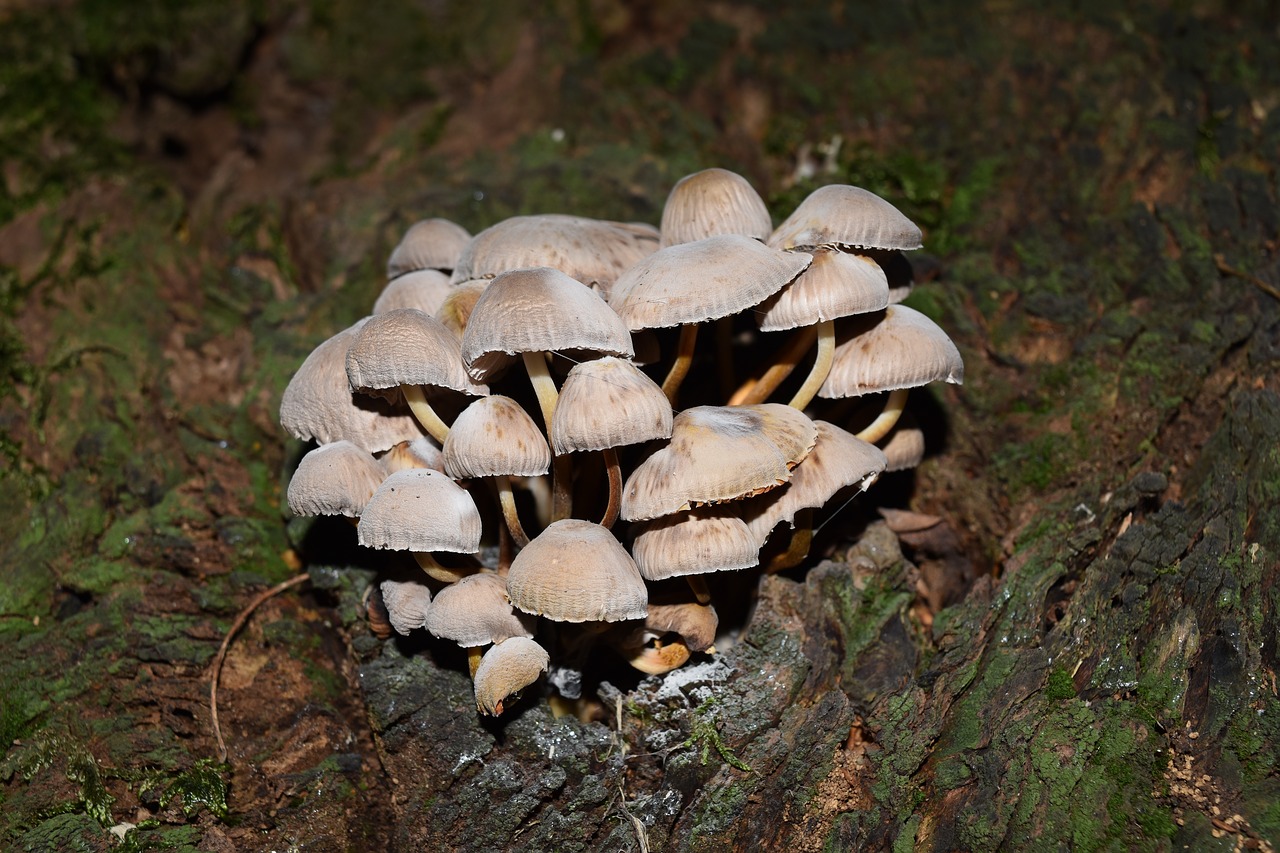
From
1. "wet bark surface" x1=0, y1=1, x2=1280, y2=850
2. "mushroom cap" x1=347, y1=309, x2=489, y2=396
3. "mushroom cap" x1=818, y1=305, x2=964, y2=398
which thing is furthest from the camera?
"mushroom cap" x1=818, y1=305, x2=964, y2=398

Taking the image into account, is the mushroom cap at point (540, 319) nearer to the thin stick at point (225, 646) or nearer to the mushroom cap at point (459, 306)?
the mushroom cap at point (459, 306)

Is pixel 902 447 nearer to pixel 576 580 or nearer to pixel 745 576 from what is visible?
pixel 745 576

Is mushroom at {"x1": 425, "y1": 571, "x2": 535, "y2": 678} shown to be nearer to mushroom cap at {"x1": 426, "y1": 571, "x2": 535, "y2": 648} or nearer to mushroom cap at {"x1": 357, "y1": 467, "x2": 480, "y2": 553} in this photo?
mushroom cap at {"x1": 426, "y1": 571, "x2": 535, "y2": 648}

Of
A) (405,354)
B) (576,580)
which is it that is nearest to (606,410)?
(576,580)

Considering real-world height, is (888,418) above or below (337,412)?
below

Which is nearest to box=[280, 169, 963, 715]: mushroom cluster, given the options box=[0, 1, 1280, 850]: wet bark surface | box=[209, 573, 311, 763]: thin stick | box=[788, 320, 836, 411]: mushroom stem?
box=[788, 320, 836, 411]: mushroom stem

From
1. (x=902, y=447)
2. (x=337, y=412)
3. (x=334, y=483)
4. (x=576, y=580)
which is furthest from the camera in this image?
(x=902, y=447)

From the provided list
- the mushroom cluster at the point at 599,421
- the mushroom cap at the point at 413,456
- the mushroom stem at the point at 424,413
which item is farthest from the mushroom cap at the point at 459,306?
the mushroom cap at the point at 413,456

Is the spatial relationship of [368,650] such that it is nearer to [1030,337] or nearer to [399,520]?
[399,520]
